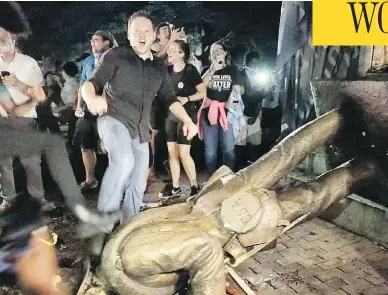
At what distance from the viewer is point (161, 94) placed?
3.49 metres

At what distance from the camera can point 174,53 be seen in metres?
3.78

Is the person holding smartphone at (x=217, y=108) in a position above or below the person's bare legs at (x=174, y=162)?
above

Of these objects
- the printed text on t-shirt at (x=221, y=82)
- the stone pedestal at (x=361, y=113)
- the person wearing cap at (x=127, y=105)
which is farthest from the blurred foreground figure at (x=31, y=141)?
the stone pedestal at (x=361, y=113)

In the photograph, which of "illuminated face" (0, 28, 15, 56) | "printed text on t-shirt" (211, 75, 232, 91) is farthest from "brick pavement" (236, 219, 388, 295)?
"illuminated face" (0, 28, 15, 56)

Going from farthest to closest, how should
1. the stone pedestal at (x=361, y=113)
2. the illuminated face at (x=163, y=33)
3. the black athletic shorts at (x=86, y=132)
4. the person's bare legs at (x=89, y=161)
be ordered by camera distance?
1. the person's bare legs at (x=89, y=161)
2. the black athletic shorts at (x=86, y=132)
3. the illuminated face at (x=163, y=33)
4. the stone pedestal at (x=361, y=113)

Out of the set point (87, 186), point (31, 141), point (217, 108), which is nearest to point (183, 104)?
point (217, 108)

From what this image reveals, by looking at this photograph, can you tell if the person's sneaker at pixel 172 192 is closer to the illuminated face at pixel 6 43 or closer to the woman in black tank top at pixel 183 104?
the woman in black tank top at pixel 183 104

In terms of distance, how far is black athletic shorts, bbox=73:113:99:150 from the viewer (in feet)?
12.2

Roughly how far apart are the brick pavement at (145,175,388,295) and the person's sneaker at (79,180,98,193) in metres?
1.77

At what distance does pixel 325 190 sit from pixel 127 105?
176 centimetres

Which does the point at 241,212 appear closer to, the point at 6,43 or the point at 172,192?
the point at 172,192

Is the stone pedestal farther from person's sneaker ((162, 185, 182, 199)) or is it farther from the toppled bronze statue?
person's sneaker ((162, 185, 182, 199))

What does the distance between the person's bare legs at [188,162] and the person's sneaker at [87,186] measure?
98 cm

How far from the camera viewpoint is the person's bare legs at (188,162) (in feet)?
13.5
